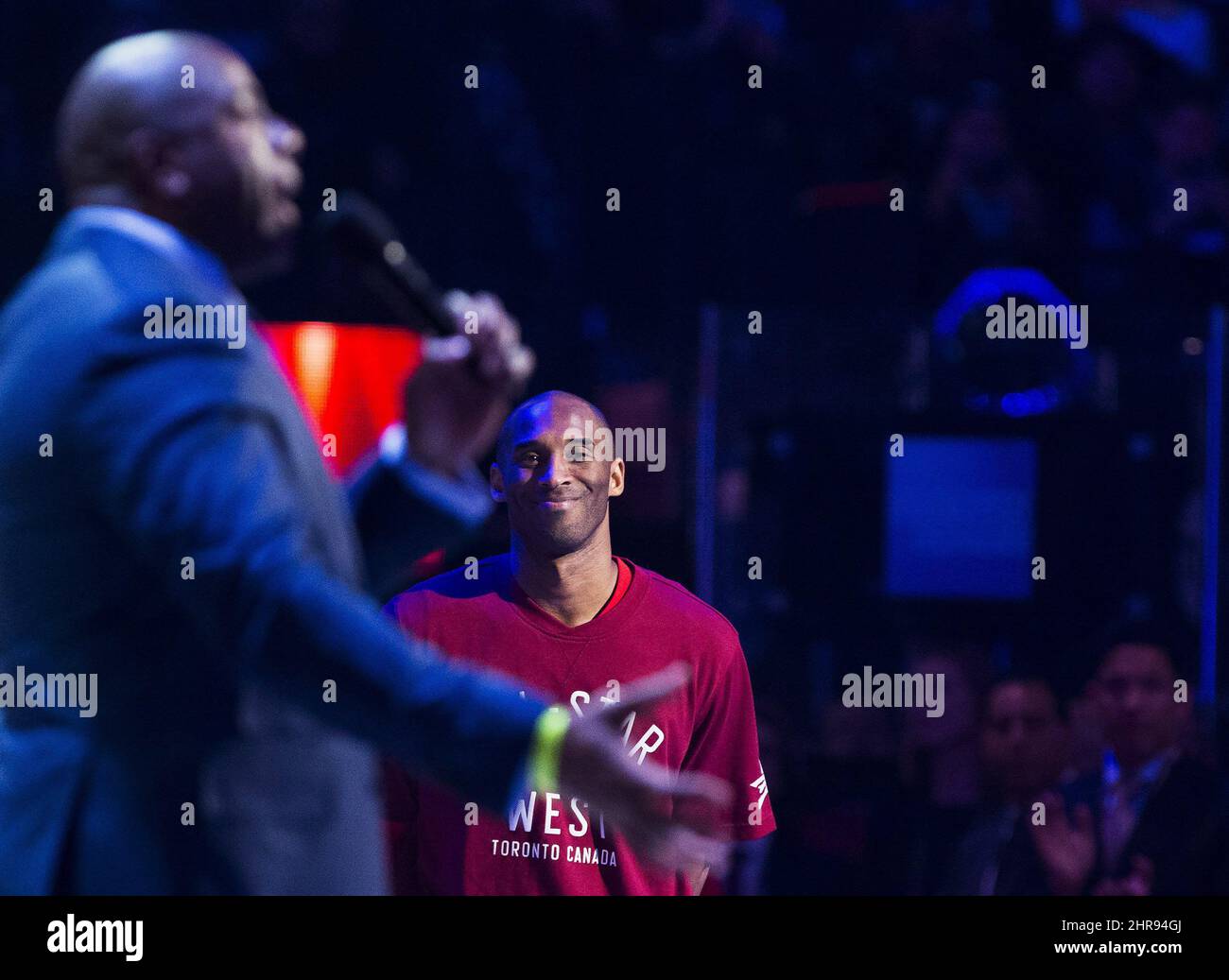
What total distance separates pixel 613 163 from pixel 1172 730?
1.48m

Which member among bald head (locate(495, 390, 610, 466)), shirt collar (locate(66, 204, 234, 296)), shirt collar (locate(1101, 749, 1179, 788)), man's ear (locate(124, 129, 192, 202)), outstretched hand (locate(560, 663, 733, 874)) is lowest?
shirt collar (locate(1101, 749, 1179, 788))

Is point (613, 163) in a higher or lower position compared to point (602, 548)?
higher

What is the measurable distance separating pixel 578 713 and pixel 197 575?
960 mm

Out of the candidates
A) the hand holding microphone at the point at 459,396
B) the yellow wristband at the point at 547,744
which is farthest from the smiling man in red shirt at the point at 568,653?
the yellow wristband at the point at 547,744

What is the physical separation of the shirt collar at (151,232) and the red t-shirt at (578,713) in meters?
0.78

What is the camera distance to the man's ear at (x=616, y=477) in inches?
98.2

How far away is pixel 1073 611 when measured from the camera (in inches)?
102

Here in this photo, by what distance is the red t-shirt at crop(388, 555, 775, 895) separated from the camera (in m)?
2.39

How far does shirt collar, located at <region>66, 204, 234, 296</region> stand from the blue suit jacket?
13 mm

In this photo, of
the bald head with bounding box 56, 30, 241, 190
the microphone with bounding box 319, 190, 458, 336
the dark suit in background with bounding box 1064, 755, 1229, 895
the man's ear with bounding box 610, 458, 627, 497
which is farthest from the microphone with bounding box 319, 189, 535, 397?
the dark suit in background with bounding box 1064, 755, 1229, 895

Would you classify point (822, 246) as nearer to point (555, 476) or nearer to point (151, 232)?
point (555, 476)

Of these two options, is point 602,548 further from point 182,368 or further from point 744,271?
point 182,368

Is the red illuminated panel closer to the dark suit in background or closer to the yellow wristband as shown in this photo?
the yellow wristband

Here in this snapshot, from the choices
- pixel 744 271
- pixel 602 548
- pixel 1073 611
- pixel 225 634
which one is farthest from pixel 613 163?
pixel 225 634
